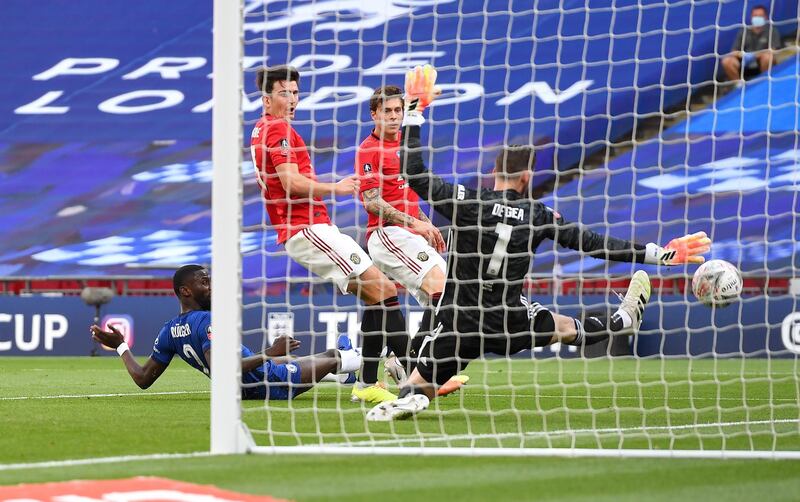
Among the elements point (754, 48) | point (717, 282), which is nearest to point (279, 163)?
point (717, 282)

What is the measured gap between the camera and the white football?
8.34 m

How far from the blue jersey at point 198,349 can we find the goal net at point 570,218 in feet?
0.53

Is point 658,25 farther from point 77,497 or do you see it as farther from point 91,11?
point 77,497

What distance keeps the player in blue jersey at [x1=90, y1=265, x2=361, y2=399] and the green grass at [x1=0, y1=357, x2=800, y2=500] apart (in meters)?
0.20

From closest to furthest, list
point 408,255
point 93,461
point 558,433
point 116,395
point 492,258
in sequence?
point 93,461 → point 558,433 → point 492,258 → point 408,255 → point 116,395

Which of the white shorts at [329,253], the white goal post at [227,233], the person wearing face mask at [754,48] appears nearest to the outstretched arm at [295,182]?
the white shorts at [329,253]

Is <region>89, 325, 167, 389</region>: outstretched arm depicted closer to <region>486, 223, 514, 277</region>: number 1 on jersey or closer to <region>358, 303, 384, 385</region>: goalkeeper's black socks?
<region>358, 303, 384, 385</region>: goalkeeper's black socks

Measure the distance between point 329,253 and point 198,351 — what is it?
39.5 inches

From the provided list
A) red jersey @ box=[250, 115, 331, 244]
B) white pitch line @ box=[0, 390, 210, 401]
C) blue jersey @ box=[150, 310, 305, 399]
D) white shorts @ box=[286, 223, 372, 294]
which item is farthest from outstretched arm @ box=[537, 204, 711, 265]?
white pitch line @ box=[0, 390, 210, 401]

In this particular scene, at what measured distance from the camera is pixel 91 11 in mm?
21281

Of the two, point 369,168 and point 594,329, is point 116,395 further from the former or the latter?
point 594,329

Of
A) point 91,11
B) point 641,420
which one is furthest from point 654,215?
point 641,420

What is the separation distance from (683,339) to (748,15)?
17.0ft

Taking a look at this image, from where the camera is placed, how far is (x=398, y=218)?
899cm
